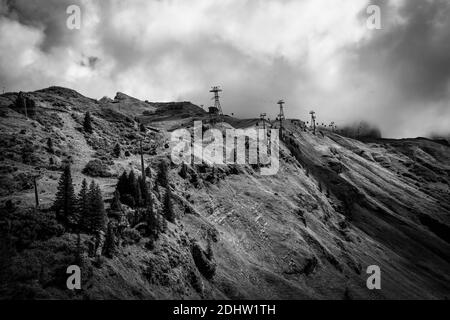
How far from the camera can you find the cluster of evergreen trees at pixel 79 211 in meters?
52.2

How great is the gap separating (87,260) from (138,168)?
36.6m

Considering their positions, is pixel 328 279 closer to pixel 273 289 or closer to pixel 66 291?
pixel 273 289

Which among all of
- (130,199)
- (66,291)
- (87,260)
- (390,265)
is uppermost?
(130,199)

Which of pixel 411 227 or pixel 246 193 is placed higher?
pixel 246 193

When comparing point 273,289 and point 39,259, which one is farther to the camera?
point 273,289

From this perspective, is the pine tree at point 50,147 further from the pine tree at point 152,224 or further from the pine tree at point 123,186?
the pine tree at point 152,224

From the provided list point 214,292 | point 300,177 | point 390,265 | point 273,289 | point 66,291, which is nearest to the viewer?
point 66,291

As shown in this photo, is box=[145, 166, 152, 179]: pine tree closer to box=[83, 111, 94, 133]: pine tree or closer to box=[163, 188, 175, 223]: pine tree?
box=[163, 188, 175, 223]: pine tree

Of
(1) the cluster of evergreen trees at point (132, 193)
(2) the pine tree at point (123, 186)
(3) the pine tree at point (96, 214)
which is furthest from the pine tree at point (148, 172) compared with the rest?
(3) the pine tree at point (96, 214)

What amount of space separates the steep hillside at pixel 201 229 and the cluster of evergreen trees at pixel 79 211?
4.62 feet

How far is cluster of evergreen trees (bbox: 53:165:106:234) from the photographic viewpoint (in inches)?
2053

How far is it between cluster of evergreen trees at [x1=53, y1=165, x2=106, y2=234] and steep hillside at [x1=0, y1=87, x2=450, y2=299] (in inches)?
55.4

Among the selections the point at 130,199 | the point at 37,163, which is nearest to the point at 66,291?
the point at 130,199

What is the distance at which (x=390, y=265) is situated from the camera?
105 metres
